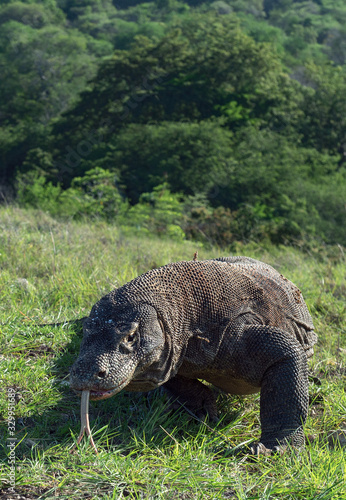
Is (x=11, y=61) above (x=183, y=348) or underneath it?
underneath

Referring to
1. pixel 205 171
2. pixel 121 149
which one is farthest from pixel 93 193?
pixel 121 149

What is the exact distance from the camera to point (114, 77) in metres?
30.8

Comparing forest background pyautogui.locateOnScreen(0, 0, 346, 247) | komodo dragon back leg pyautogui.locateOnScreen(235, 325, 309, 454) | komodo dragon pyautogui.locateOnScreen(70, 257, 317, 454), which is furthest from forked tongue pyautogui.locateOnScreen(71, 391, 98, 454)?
forest background pyautogui.locateOnScreen(0, 0, 346, 247)

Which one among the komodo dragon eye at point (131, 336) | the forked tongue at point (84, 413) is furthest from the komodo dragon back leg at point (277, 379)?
the forked tongue at point (84, 413)

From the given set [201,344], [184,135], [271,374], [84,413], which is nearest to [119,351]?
[84,413]

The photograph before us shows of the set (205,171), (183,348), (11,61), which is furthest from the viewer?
(11,61)

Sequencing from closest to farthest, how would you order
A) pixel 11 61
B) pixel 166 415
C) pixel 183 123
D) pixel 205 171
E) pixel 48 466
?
pixel 48 466, pixel 166 415, pixel 205 171, pixel 183 123, pixel 11 61

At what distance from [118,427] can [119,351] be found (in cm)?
58

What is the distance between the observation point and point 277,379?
2.52 metres

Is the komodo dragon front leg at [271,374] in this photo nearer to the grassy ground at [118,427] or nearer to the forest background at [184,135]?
the grassy ground at [118,427]

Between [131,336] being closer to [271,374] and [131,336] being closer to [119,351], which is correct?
[119,351]

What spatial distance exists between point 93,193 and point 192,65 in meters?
18.0

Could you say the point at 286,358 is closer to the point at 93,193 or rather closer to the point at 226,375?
the point at 226,375

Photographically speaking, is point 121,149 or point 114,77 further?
point 114,77
